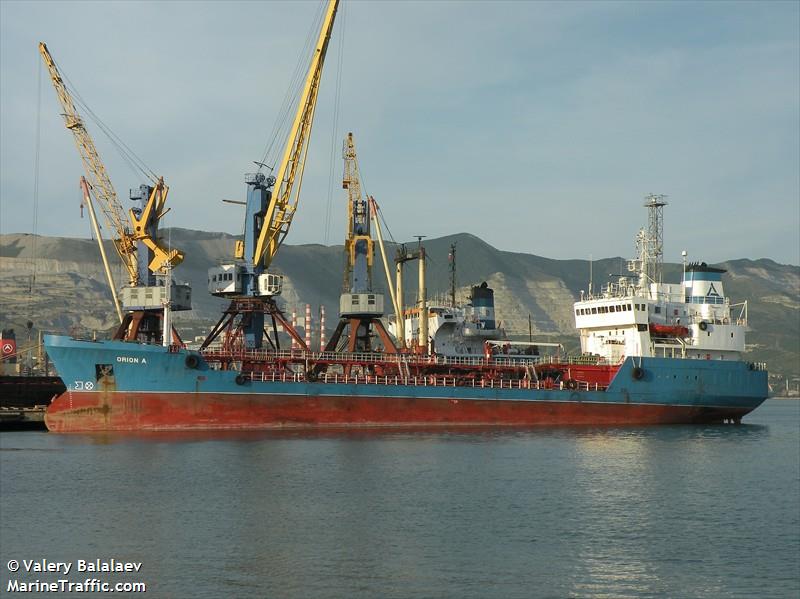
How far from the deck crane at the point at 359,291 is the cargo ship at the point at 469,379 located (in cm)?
254

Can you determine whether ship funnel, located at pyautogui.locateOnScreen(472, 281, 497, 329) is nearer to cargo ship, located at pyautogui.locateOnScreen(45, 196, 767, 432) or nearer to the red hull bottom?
cargo ship, located at pyautogui.locateOnScreen(45, 196, 767, 432)

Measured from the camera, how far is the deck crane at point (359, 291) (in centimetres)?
7244

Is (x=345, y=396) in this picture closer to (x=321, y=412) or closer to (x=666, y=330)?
(x=321, y=412)

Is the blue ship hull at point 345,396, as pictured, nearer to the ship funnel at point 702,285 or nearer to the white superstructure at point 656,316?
the white superstructure at point 656,316

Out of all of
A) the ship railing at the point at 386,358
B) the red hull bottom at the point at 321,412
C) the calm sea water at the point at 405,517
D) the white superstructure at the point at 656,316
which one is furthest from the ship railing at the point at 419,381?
the calm sea water at the point at 405,517

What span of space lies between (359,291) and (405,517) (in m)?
38.9

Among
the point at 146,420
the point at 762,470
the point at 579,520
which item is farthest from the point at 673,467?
the point at 146,420

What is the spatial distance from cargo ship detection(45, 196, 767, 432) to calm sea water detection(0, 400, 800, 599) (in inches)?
181

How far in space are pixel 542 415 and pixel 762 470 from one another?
20.5m

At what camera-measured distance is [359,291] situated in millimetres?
73688

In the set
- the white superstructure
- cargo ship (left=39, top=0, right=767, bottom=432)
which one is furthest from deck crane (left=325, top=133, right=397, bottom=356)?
the white superstructure

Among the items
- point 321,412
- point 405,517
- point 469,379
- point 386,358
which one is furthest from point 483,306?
point 405,517

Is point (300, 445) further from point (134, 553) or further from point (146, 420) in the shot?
point (134, 553)

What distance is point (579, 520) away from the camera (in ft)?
118
